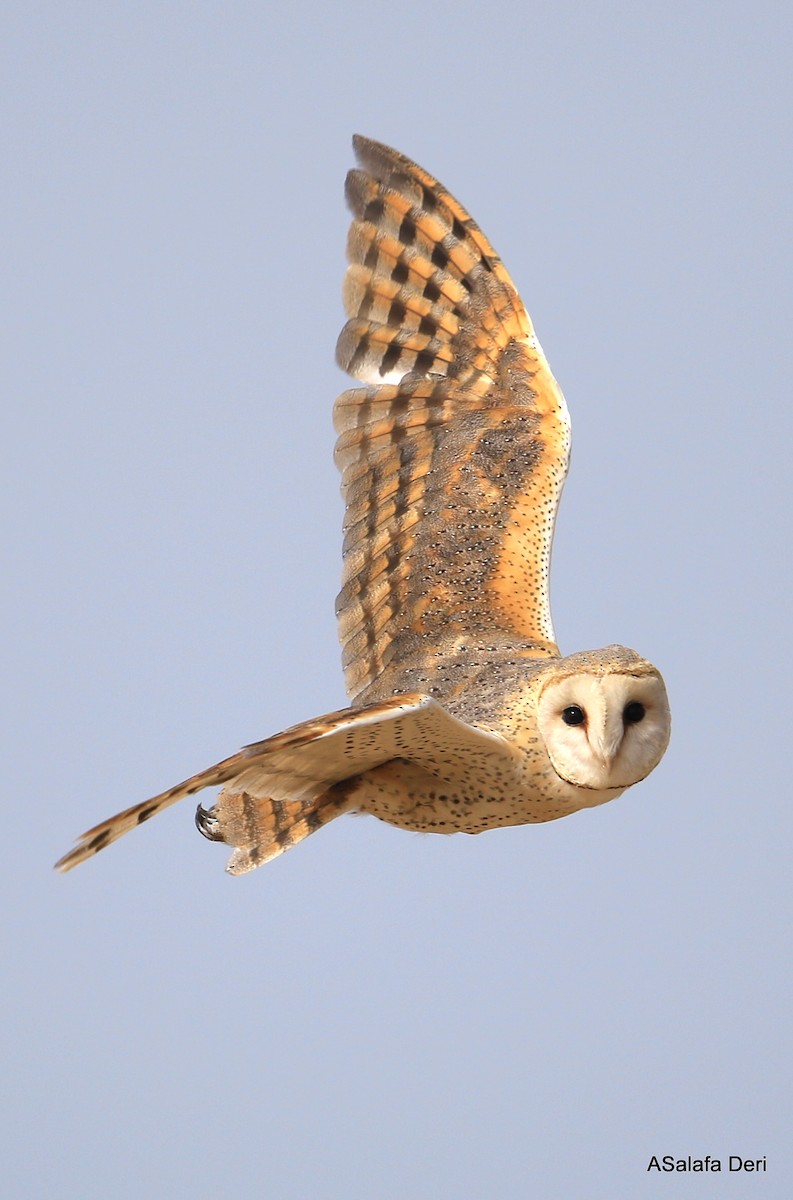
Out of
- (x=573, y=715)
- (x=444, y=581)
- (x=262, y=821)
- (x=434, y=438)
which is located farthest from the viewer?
(x=434, y=438)

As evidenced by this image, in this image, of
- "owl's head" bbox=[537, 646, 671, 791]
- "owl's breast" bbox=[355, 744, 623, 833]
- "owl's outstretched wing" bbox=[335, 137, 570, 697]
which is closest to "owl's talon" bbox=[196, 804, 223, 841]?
"owl's breast" bbox=[355, 744, 623, 833]

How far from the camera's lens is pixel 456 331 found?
306 inches

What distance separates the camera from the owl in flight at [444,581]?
6203 millimetres

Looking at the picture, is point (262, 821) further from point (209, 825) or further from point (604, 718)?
point (604, 718)

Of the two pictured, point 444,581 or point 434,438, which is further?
point 434,438

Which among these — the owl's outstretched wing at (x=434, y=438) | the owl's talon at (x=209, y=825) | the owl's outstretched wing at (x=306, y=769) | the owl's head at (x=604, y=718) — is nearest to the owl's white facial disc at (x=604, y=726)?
the owl's head at (x=604, y=718)

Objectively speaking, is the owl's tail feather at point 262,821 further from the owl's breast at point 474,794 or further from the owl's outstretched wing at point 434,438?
the owl's outstretched wing at point 434,438

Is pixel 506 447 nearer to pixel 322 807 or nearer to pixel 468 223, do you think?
pixel 468 223

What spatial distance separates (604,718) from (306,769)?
85 centimetres

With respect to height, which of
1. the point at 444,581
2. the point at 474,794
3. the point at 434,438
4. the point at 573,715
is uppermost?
the point at 434,438

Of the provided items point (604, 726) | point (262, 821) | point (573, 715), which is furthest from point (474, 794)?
point (262, 821)

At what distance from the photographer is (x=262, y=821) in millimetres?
6855

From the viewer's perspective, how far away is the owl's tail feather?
6.72m

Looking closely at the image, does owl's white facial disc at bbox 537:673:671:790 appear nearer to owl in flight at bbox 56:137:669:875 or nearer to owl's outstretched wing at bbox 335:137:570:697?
owl in flight at bbox 56:137:669:875
